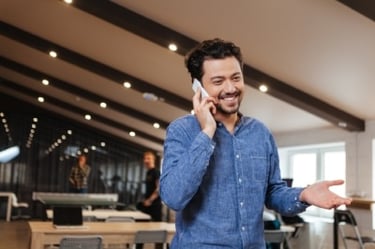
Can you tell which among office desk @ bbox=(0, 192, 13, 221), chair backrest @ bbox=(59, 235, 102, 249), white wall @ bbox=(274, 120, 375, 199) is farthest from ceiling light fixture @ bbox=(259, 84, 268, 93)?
office desk @ bbox=(0, 192, 13, 221)

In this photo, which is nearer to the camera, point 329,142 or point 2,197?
point 329,142

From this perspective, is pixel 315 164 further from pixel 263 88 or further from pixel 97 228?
pixel 97 228

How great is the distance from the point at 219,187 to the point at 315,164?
886cm

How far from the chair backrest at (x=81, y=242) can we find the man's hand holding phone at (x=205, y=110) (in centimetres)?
289

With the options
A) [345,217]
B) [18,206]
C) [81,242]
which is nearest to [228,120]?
[81,242]

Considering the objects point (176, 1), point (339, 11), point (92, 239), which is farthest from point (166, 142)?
point (176, 1)

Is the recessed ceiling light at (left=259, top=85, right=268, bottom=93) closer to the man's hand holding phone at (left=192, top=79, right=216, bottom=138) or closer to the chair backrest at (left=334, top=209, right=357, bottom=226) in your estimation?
the chair backrest at (left=334, top=209, right=357, bottom=226)

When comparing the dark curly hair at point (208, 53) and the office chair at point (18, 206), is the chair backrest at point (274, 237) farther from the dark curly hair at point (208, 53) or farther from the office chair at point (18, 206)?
the office chair at point (18, 206)

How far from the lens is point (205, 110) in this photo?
3.89 ft

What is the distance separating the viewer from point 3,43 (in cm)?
922

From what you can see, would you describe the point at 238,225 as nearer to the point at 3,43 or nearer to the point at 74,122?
the point at 3,43

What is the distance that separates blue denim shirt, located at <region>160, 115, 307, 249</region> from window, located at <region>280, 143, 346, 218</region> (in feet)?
24.3

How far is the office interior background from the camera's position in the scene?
5.13 m

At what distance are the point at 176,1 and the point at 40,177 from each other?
1037cm
